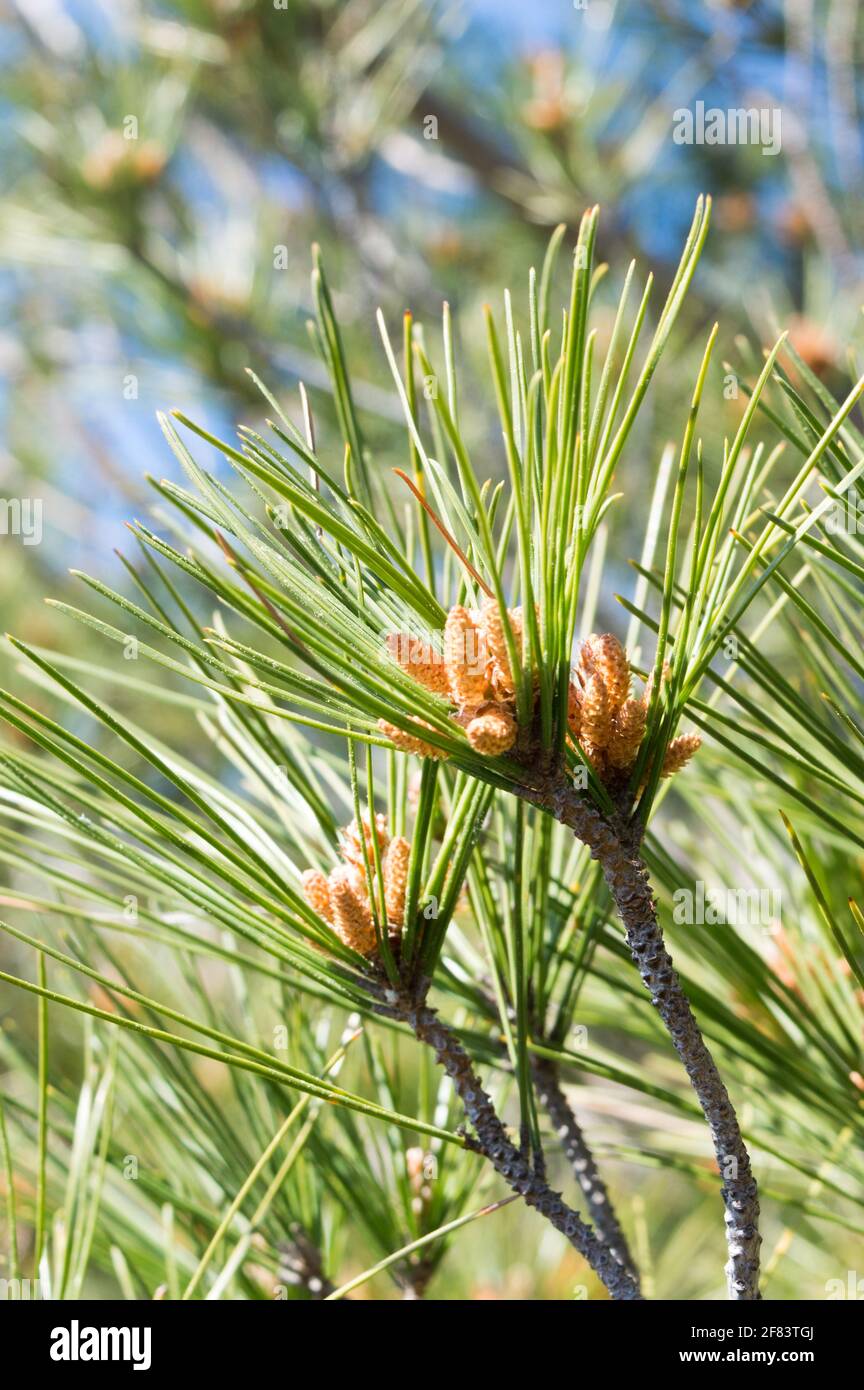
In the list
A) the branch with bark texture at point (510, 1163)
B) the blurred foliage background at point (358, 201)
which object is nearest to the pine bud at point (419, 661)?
the branch with bark texture at point (510, 1163)

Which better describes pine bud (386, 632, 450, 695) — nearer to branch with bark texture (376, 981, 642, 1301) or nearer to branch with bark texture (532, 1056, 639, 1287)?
branch with bark texture (376, 981, 642, 1301)

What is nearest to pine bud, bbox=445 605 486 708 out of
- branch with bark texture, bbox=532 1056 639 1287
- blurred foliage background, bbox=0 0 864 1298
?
branch with bark texture, bbox=532 1056 639 1287

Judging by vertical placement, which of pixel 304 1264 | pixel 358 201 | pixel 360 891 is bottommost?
pixel 304 1264

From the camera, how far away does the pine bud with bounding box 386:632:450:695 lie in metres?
0.30

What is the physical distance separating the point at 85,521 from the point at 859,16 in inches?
55.6

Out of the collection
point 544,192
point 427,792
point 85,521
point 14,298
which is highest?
point 14,298

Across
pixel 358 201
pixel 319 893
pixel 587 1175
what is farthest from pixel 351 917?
pixel 358 201

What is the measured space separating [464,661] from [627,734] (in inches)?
2.1

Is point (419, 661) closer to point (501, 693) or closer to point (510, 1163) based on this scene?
point (501, 693)

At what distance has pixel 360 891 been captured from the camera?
14.1 inches

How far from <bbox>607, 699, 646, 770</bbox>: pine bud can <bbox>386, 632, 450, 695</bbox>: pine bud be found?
5 centimetres

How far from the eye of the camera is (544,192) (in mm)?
1491
